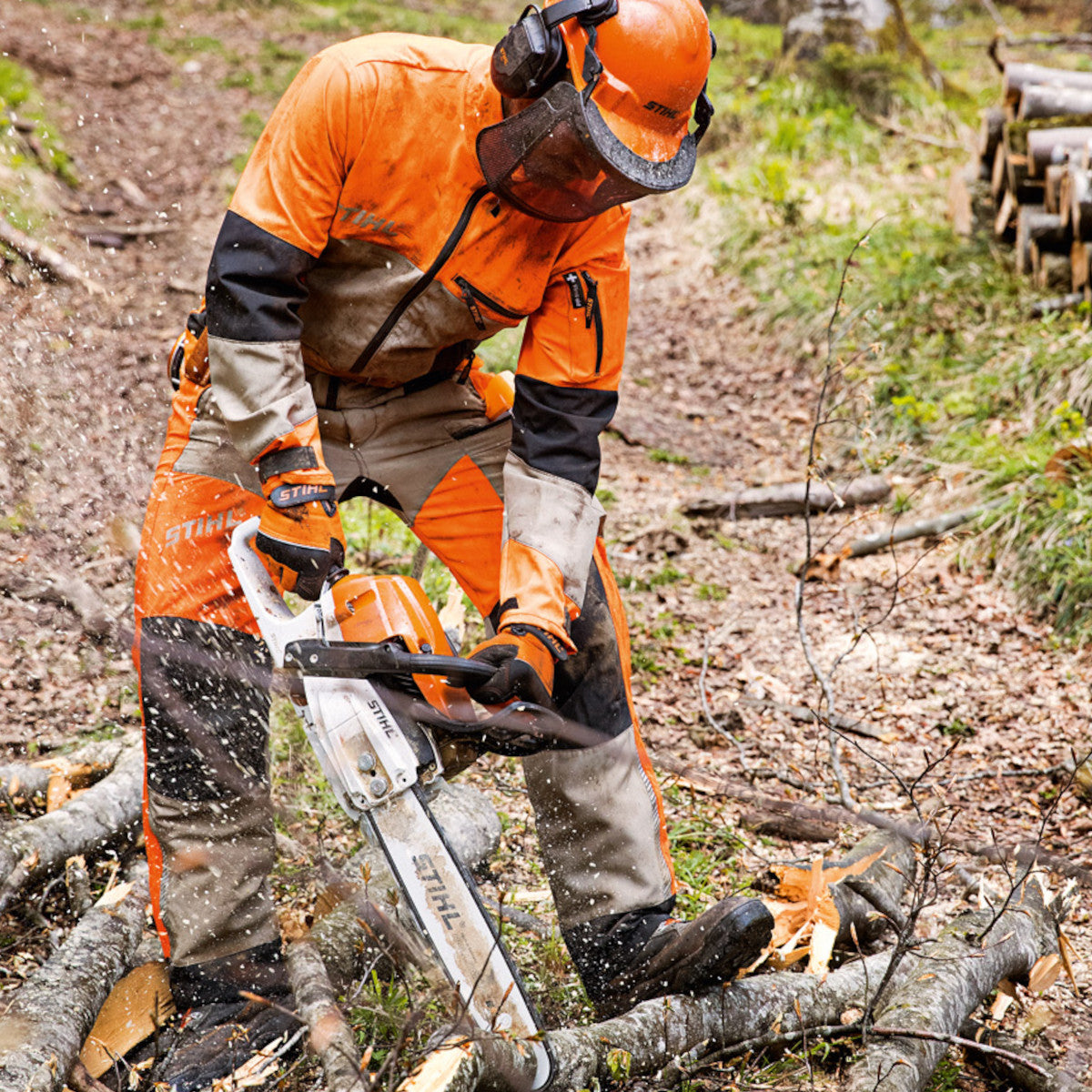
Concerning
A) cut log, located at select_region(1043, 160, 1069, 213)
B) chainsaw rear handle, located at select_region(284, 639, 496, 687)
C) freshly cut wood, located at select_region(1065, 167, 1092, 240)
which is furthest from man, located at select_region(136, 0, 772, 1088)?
cut log, located at select_region(1043, 160, 1069, 213)

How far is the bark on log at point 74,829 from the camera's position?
2.68 meters

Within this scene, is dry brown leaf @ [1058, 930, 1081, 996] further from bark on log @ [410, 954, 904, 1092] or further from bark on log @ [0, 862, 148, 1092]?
bark on log @ [0, 862, 148, 1092]

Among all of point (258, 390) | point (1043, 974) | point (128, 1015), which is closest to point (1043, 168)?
point (1043, 974)

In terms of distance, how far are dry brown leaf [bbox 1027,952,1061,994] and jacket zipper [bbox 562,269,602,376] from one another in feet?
6.12

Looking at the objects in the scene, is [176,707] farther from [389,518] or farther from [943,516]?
[943,516]

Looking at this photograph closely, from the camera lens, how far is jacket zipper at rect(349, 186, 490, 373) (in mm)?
2434

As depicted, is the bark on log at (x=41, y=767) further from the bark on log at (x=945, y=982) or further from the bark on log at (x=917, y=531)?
the bark on log at (x=917, y=531)

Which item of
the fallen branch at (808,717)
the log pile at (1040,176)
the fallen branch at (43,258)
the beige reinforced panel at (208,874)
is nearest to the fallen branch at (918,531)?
the fallen branch at (808,717)

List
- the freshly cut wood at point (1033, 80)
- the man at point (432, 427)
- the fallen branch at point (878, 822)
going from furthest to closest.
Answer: the freshly cut wood at point (1033, 80) → the fallen branch at point (878, 822) → the man at point (432, 427)

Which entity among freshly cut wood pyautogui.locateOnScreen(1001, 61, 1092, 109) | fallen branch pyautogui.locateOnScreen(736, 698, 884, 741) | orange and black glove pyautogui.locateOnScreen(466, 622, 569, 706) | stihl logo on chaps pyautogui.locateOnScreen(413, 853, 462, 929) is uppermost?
freshly cut wood pyautogui.locateOnScreen(1001, 61, 1092, 109)

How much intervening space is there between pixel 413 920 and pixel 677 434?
4.41 meters

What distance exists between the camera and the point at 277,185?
2.30m

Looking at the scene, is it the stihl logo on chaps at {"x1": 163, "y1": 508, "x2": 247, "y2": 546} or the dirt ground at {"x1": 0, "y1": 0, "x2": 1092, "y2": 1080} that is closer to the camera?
the stihl logo on chaps at {"x1": 163, "y1": 508, "x2": 247, "y2": 546}

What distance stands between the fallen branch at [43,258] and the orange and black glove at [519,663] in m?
5.15
